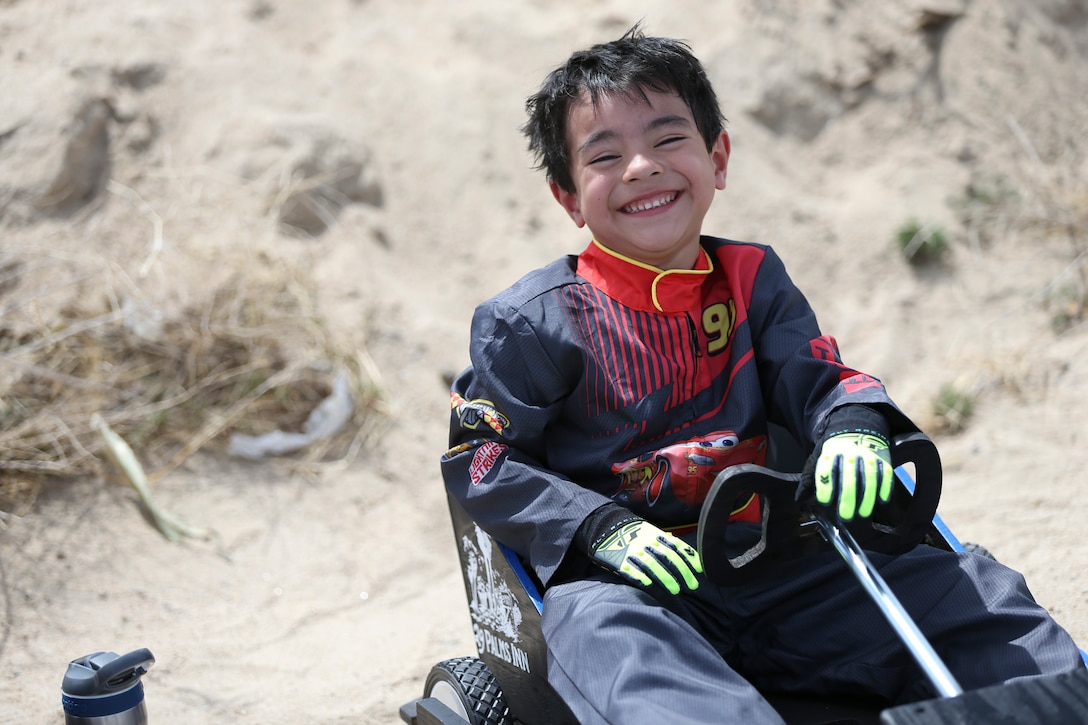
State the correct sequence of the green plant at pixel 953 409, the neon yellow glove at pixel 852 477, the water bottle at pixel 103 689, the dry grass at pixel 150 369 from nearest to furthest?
the neon yellow glove at pixel 852 477
the water bottle at pixel 103 689
the dry grass at pixel 150 369
the green plant at pixel 953 409

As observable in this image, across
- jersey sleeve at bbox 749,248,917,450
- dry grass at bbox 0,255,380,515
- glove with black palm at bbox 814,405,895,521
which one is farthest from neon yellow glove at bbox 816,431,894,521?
dry grass at bbox 0,255,380,515

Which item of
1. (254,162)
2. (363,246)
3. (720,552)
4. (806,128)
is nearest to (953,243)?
(806,128)

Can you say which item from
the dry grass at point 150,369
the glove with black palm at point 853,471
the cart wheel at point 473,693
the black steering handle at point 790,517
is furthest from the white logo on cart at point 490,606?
the dry grass at point 150,369

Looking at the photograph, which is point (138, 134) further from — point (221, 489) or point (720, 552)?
point (720, 552)

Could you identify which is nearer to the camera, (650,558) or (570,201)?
(650,558)

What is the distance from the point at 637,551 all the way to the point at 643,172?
708 mm

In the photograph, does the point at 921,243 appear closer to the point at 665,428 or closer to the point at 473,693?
the point at 665,428

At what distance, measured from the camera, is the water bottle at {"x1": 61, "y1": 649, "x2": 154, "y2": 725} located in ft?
5.80

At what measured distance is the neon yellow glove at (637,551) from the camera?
1.66 metres

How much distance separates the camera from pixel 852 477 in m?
1.65

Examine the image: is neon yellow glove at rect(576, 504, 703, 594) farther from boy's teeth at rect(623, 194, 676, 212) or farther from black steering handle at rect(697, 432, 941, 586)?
boy's teeth at rect(623, 194, 676, 212)

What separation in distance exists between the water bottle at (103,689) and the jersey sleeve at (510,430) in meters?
0.63

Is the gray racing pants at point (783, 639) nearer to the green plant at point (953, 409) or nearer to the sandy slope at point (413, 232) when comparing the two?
the sandy slope at point (413, 232)

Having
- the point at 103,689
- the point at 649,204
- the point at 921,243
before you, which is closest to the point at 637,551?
the point at 649,204
